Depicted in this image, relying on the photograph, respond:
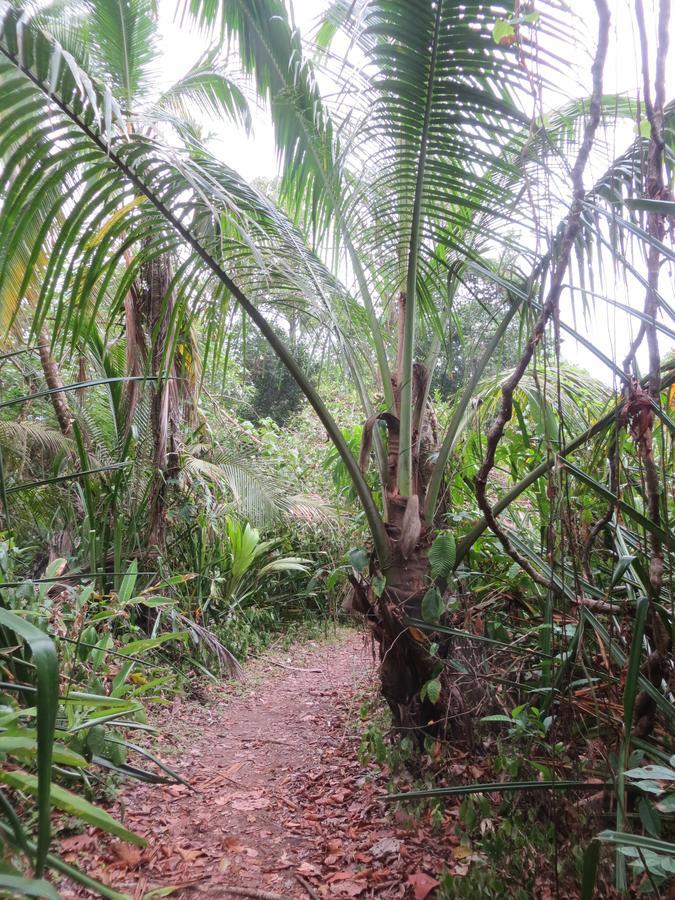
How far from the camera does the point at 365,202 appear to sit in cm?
272

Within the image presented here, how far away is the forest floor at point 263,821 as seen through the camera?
1.83 m

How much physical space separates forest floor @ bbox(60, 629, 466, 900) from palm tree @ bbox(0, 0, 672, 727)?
19.0 inches

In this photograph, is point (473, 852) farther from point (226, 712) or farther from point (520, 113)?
point (520, 113)

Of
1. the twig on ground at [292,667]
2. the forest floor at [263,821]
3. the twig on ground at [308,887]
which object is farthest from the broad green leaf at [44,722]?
the twig on ground at [292,667]

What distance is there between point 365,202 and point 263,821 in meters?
2.74

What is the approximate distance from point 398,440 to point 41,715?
210 centimetres

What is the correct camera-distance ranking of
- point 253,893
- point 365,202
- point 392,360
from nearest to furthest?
1. point 253,893
2. point 365,202
3. point 392,360

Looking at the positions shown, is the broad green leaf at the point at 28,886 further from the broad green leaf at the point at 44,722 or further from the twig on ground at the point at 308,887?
the twig on ground at the point at 308,887

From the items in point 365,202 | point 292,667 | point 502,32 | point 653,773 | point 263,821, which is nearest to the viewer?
point 653,773

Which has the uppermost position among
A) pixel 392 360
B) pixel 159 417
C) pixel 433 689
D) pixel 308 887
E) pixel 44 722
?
pixel 392 360

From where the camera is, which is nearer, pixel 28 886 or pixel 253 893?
pixel 28 886

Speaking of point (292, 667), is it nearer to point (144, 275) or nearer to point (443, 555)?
point (443, 555)

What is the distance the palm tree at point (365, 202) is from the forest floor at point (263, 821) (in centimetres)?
48

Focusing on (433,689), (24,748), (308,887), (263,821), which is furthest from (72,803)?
(433,689)
